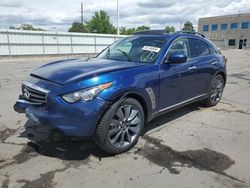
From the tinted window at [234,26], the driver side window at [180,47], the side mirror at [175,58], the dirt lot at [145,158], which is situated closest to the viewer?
the dirt lot at [145,158]

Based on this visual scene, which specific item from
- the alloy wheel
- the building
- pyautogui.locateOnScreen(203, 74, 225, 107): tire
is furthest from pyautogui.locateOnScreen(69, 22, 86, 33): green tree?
the alloy wheel

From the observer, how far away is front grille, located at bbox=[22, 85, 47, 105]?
10.6 feet

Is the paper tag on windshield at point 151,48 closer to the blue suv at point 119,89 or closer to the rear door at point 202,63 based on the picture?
the blue suv at point 119,89

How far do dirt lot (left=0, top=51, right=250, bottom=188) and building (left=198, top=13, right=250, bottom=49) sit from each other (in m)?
61.1

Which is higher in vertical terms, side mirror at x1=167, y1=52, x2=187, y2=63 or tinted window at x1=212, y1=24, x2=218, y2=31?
tinted window at x1=212, y1=24, x2=218, y2=31

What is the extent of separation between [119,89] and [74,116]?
688 mm

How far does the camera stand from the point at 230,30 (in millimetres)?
64750

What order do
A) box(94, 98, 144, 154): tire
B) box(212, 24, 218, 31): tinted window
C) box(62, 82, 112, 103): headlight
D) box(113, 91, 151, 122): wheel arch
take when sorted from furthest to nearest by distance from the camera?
box(212, 24, 218, 31): tinted window → box(113, 91, 151, 122): wheel arch → box(94, 98, 144, 154): tire → box(62, 82, 112, 103): headlight

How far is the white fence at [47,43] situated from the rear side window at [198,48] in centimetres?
2059

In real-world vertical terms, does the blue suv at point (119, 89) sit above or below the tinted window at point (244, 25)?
below

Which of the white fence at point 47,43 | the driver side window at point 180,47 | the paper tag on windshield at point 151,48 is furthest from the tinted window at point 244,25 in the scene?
the paper tag on windshield at point 151,48

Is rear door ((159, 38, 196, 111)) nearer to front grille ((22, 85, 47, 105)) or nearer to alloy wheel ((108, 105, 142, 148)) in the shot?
alloy wheel ((108, 105, 142, 148))

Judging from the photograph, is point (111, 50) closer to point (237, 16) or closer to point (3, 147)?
point (3, 147)

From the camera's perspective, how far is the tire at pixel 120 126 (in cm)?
321
